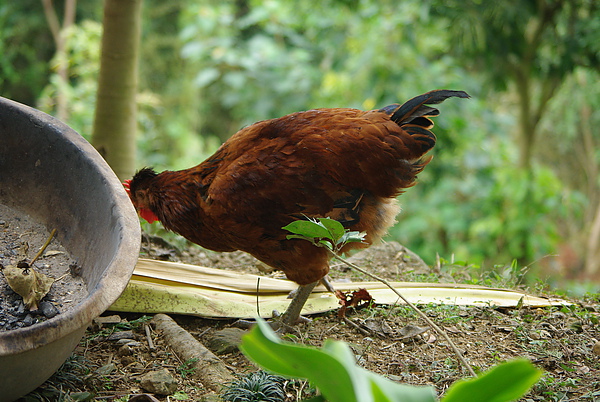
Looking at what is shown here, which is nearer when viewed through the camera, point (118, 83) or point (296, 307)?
point (296, 307)

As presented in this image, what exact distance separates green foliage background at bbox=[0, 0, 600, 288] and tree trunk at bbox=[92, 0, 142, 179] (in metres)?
2.13

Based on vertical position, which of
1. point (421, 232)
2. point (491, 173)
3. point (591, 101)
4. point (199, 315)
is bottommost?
point (421, 232)

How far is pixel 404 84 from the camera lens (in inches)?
218

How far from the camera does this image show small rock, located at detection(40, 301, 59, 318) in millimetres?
1887

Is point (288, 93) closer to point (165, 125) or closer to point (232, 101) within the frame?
point (232, 101)

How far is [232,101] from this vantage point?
7.48 meters

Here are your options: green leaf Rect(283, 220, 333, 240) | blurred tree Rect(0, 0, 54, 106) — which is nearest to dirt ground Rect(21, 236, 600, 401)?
green leaf Rect(283, 220, 333, 240)

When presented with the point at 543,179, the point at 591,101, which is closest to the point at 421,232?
the point at 543,179

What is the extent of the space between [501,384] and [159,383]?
135cm

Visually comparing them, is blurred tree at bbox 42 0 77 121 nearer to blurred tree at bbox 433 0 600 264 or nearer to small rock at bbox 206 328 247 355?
blurred tree at bbox 433 0 600 264

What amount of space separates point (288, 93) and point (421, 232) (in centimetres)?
263

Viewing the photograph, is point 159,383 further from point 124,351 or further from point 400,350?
point 400,350

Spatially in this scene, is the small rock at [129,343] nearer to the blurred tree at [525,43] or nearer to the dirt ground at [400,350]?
the dirt ground at [400,350]

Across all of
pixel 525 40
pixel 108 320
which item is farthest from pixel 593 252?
pixel 108 320
